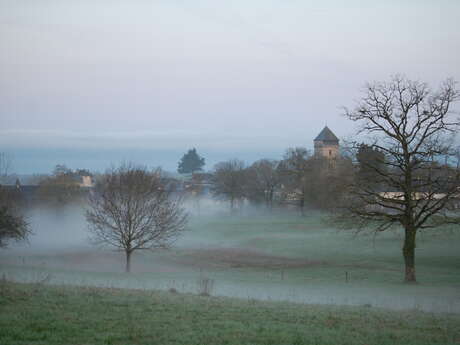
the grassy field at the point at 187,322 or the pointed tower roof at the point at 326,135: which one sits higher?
the pointed tower roof at the point at 326,135

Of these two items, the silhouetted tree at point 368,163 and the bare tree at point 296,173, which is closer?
the silhouetted tree at point 368,163

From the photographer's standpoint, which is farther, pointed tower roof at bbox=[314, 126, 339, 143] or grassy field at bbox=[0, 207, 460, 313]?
pointed tower roof at bbox=[314, 126, 339, 143]

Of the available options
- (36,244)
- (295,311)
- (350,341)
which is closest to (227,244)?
→ (36,244)

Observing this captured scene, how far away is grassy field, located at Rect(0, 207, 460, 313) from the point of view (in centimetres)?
2459

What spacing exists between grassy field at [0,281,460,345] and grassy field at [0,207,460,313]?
4.73m

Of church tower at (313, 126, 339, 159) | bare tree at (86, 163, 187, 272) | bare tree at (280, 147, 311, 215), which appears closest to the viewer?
bare tree at (86, 163, 187, 272)

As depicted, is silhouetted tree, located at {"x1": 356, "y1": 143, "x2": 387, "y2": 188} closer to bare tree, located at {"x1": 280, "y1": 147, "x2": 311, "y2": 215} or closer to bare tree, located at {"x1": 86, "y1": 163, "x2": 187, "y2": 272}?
bare tree, located at {"x1": 86, "y1": 163, "x2": 187, "y2": 272}

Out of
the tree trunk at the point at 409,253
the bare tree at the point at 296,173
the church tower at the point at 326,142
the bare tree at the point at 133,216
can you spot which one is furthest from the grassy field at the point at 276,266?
the church tower at the point at 326,142

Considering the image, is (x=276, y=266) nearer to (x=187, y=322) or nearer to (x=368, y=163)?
(x=368, y=163)

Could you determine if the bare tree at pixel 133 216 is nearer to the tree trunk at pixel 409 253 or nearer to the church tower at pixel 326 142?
the tree trunk at pixel 409 253

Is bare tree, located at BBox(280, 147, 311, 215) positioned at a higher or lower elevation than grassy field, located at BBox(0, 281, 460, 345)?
higher

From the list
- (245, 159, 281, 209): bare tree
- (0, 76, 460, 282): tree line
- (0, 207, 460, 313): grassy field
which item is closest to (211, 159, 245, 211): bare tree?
(245, 159, 281, 209): bare tree

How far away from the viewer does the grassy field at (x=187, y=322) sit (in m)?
11.0

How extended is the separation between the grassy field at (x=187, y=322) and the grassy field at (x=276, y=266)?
473 centimetres
